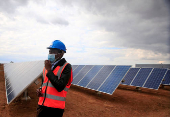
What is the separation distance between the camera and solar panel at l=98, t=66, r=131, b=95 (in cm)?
880

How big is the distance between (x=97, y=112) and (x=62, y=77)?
16.5 ft

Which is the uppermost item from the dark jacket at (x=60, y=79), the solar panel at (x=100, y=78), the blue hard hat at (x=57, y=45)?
the solar panel at (x=100, y=78)

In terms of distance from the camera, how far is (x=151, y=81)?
520 inches

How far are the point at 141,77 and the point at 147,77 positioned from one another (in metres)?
0.65

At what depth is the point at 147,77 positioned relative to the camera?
14.1 metres

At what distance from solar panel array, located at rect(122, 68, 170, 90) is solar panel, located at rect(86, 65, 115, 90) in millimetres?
4518

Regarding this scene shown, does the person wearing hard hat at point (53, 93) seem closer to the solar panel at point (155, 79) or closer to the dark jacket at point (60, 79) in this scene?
the dark jacket at point (60, 79)

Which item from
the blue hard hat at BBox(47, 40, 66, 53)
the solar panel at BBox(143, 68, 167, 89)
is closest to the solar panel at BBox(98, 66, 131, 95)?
the solar panel at BBox(143, 68, 167, 89)

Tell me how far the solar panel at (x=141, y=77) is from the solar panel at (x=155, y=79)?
43 centimetres

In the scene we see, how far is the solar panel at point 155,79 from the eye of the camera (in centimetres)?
1251

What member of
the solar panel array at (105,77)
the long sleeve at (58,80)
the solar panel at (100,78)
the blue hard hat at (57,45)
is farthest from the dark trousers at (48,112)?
the solar panel at (100,78)


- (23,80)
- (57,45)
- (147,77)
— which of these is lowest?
(23,80)

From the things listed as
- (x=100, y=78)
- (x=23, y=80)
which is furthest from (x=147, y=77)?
(x=23, y=80)

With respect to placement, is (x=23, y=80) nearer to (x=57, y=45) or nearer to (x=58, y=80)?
(x=57, y=45)
